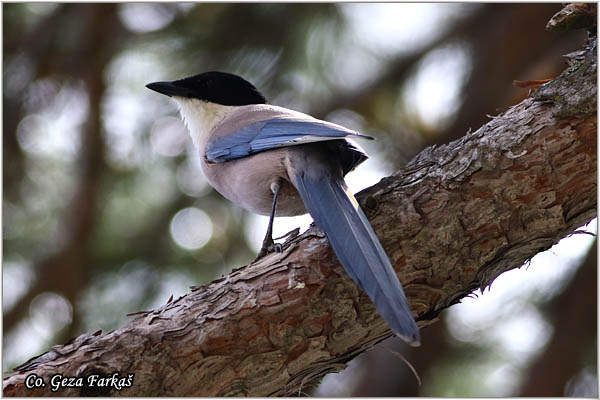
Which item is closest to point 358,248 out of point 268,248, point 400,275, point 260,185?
A: point 400,275

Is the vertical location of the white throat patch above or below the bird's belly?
above

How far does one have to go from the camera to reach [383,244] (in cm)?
251

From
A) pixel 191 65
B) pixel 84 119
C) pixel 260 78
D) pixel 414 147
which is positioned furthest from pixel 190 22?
pixel 414 147

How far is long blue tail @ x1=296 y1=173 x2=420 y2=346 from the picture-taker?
7.27 ft

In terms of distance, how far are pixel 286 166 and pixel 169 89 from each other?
117 cm

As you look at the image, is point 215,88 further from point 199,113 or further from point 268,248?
point 268,248

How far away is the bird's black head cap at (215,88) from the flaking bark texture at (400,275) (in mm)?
1605

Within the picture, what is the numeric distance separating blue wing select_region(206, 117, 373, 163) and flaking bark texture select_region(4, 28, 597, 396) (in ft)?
1.44

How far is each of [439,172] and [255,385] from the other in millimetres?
1038

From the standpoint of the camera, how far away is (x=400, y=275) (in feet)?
8.16

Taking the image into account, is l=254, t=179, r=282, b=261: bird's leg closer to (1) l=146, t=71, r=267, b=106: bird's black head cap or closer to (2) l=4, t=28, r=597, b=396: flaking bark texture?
(2) l=4, t=28, r=597, b=396: flaking bark texture

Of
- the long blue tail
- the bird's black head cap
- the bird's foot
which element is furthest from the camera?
the bird's black head cap

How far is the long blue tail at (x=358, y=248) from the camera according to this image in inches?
87.2

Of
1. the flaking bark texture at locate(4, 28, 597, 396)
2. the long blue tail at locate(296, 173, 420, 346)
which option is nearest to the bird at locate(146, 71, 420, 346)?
the long blue tail at locate(296, 173, 420, 346)
